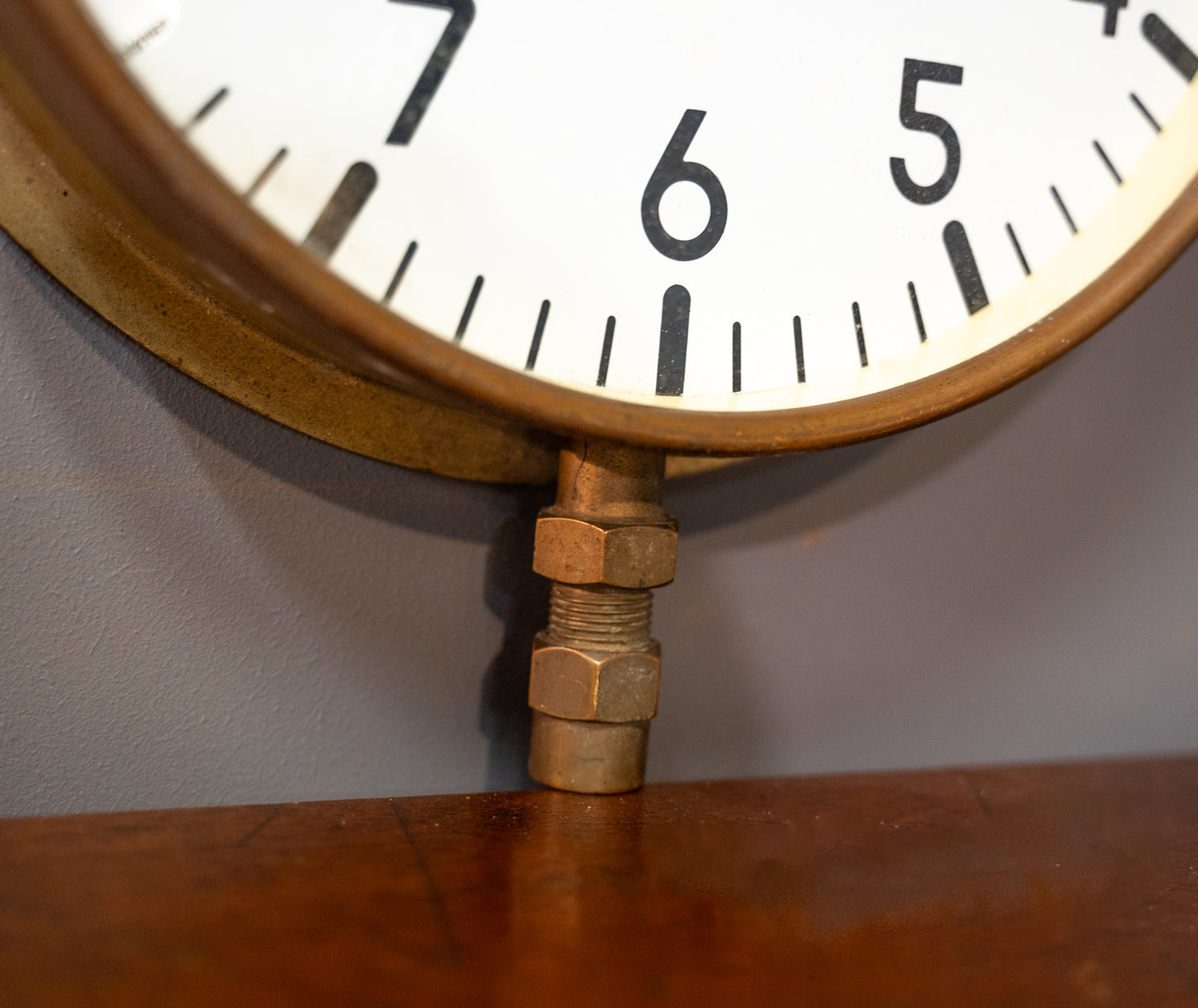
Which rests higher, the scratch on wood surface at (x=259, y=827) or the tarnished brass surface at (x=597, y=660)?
the tarnished brass surface at (x=597, y=660)

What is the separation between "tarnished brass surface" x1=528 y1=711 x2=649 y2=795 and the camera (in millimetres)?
430

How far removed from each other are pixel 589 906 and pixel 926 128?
0.29 metres

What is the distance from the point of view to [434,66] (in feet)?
1.11

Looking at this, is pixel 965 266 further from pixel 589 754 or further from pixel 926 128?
pixel 589 754

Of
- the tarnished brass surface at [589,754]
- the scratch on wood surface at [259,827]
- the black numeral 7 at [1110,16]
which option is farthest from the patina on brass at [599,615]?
the black numeral 7 at [1110,16]

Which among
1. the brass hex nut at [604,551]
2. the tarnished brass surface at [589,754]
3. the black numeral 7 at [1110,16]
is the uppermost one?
the black numeral 7 at [1110,16]

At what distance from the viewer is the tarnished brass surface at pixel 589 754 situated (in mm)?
430

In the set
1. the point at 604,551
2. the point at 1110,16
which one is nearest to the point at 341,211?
the point at 604,551

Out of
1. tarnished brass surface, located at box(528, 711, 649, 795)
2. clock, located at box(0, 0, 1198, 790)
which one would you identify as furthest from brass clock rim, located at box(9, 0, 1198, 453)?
tarnished brass surface, located at box(528, 711, 649, 795)

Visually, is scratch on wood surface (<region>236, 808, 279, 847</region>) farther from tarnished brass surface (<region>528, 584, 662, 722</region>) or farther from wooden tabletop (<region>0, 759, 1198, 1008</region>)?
tarnished brass surface (<region>528, 584, 662, 722</region>)

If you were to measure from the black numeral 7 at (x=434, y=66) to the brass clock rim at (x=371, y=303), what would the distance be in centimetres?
6

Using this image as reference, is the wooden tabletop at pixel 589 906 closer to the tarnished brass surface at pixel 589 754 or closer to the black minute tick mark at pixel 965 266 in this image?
the tarnished brass surface at pixel 589 754

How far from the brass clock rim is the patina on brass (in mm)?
53

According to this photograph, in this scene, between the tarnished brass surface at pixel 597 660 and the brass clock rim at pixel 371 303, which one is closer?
the brass clock rim at pixel 371 303
